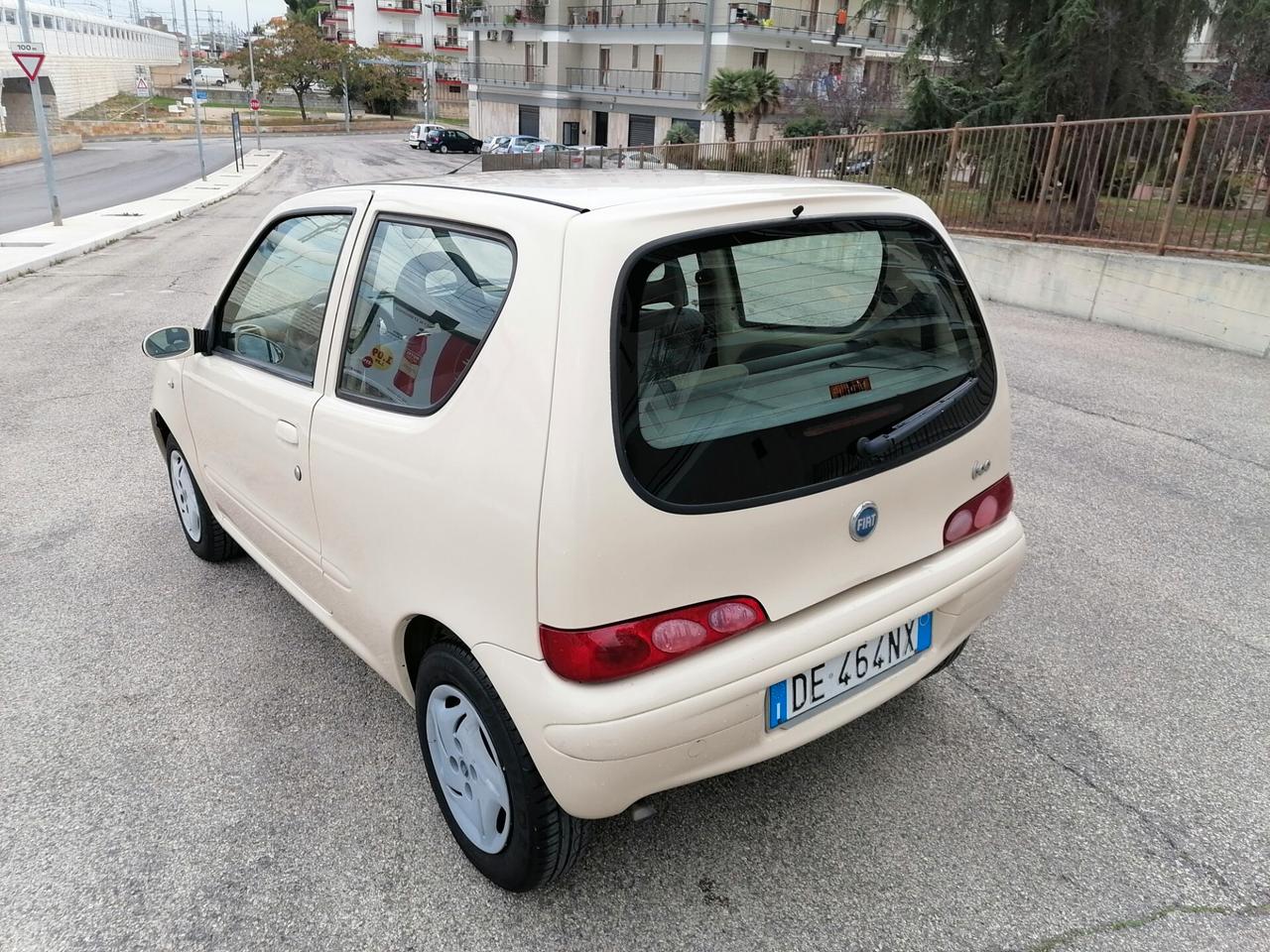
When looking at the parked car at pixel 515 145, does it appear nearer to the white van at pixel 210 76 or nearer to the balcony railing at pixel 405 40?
the balcony railing at pixel 405 40

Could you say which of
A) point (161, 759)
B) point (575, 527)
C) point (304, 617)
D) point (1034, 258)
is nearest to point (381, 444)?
point (575, 527)

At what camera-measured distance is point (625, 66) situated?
165ft

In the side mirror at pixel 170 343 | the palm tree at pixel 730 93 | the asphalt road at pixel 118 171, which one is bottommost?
the asphalt road at pixel 118 171

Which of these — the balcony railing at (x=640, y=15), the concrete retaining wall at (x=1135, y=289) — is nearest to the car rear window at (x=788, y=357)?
the concrete retaining wall at (x=1135, y=289)

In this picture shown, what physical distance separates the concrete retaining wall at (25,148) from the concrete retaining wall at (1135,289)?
36697 millimetres

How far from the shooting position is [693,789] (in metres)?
2.64

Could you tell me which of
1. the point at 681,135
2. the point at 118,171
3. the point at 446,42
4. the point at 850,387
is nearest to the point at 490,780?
the point at 850,387

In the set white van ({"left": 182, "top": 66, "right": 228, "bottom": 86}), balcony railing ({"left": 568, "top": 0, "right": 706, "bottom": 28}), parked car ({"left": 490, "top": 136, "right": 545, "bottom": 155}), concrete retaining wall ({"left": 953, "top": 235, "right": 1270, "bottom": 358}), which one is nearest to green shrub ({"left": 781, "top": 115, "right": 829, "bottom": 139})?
parked car ({"left": 490, "top": 136, "right": 545, "bottom": 155})

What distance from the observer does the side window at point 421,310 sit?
2162 millimetres

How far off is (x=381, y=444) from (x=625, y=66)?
53347 millimetres

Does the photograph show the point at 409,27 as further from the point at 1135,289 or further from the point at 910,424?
the point at 910,424

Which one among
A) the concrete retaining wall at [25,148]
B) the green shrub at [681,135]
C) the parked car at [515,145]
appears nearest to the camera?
the concrete retaining wall at [25,148]

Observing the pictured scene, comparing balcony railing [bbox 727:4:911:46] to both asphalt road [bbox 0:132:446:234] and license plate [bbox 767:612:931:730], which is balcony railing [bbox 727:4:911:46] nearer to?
asphalt road [bbox 0:132:446:234]

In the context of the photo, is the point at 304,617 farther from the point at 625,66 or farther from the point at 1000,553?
the point at 625,66
